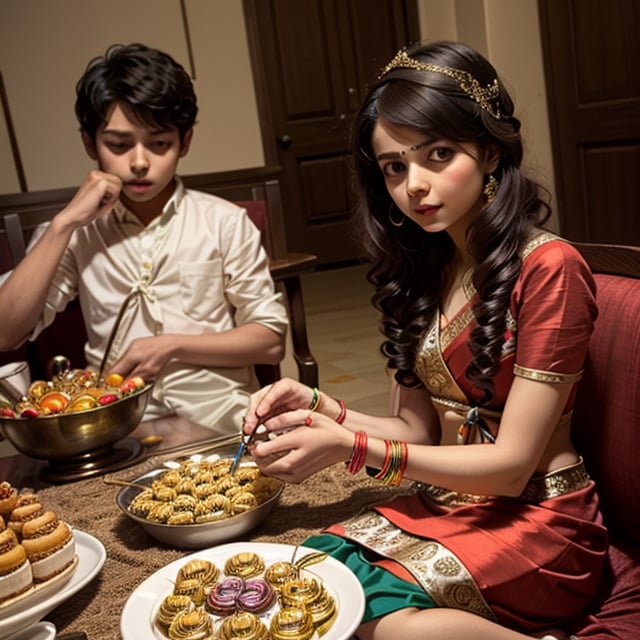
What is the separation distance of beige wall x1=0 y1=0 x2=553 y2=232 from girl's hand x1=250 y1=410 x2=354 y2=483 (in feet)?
13.0

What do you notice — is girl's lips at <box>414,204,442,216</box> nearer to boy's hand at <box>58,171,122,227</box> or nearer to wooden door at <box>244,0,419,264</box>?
boy's hand at <box>58,171,122,227</box>

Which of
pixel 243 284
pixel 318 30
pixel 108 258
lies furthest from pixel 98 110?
pixel 318 30

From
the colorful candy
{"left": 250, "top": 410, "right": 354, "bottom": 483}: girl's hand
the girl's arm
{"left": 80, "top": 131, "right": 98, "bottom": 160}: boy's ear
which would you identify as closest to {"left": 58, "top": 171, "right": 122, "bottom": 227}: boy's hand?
{"left": 80, "top": 131, "right": 98, "bottom": 160}: boy's ear

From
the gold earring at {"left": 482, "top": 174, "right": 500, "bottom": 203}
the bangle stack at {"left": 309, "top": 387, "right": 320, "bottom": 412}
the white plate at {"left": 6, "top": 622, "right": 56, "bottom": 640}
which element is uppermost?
the gold earring at {"left": 482, "top": 174, "right": 500, "bottom": 203}

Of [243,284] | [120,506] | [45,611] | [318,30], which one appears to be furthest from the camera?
[318,30]

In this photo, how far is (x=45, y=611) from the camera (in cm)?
91

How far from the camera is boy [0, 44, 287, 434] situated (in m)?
1.97

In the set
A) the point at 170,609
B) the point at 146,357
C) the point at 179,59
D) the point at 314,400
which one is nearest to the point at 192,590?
the point at 170,609

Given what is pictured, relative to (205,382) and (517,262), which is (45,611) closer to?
(517,262)

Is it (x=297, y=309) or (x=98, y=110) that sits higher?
(x=98, y=110)

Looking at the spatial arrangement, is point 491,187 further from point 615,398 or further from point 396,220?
point 615,398

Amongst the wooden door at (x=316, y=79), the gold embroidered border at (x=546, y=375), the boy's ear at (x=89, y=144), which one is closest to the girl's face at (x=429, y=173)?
the gold embroidered border at (x=546, y=375)

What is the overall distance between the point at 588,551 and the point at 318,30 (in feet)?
21.6

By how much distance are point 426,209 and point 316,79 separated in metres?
6.26
